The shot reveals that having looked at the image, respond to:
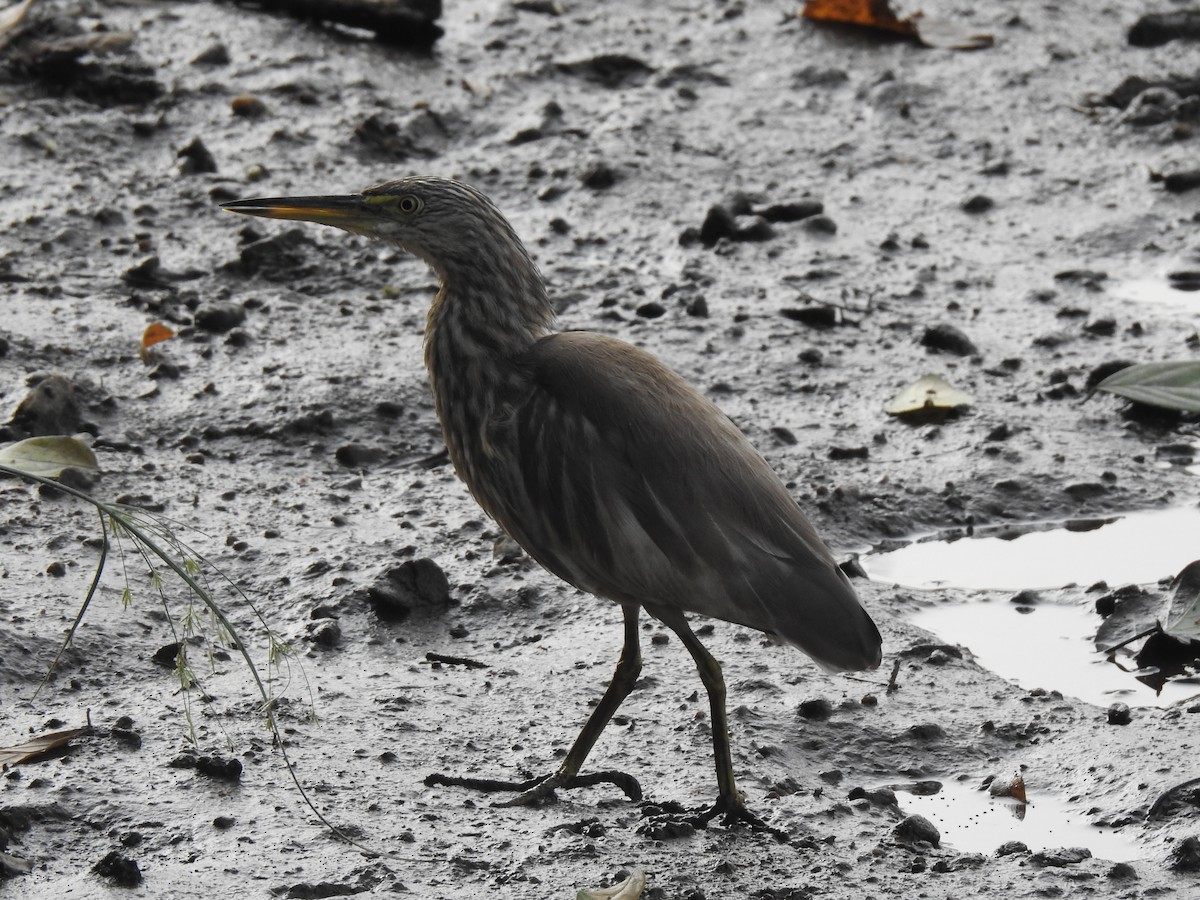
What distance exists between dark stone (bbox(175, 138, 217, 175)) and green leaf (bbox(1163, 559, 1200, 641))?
4.54 metres

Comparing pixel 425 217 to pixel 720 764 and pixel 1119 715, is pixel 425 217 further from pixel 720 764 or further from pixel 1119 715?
pixel 1119 715

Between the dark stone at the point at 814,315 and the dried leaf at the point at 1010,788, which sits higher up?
the dark stone at the point at 814,315

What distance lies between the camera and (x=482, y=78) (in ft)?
27.0

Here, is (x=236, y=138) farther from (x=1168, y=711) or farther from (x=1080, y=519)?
(x=1168, y=711)

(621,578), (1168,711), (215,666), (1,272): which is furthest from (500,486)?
(1,272)

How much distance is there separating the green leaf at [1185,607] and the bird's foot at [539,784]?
59.8 inches

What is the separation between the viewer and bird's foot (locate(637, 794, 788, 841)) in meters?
3.87

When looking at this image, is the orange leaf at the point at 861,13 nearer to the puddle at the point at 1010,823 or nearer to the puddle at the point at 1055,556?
the puddle at the point at 1055,556

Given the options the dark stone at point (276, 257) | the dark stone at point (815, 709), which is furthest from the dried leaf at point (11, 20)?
the dark stone at point (815, 709)

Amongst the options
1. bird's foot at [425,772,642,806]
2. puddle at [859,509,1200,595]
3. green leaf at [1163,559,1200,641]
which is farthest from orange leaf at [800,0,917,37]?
bird's foot at [425,772,642,806]

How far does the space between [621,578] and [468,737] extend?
0.67m

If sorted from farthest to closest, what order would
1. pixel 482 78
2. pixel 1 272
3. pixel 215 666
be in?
pixel 482 78
pixel 1 272
pixel 215 666

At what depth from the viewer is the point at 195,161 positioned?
23.8ft

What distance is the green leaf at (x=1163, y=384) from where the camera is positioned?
5.39 meters
